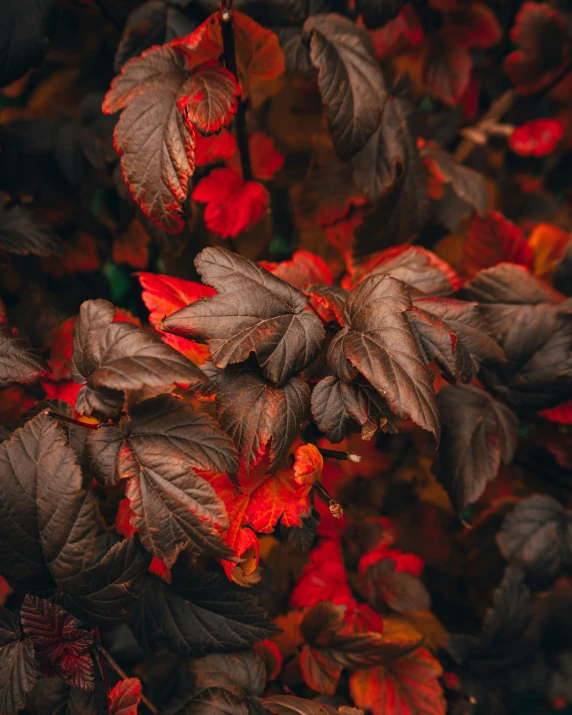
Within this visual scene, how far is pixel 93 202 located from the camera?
3.53 feet

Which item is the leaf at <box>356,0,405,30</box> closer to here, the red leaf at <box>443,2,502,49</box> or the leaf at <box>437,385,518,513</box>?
the red leaf at <box>443,2,502,49</box>

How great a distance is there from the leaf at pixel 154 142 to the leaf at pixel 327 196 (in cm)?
34

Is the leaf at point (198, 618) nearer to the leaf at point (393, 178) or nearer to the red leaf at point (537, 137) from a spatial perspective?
the leaf at point (393, 178)

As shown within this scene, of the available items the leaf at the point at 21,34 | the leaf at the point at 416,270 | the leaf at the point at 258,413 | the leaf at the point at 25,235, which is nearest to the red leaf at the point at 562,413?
the leaf at the point at 416,270

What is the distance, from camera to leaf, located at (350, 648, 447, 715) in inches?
30.6

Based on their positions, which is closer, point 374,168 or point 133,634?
point 133,634

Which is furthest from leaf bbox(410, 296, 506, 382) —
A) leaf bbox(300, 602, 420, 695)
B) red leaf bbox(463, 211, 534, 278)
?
leaf bbox(300, 602, 420, 695)

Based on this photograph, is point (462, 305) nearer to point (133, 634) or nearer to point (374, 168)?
point (374, 168)

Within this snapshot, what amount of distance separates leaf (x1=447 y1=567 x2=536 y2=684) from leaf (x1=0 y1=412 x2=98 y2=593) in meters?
0.57

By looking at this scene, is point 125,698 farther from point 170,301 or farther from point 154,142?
point 154,142

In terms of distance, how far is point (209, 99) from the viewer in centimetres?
62

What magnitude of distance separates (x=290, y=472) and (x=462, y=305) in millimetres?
293

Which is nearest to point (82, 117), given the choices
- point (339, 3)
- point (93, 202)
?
point (93, 202)

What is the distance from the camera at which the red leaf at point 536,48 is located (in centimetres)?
107
